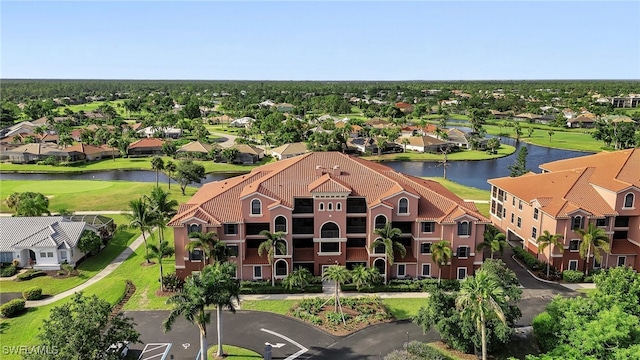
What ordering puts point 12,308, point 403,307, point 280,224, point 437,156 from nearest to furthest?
point 12,308, point 403,307, point 280,224, point 437,156

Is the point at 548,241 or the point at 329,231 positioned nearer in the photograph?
the point at 329,231

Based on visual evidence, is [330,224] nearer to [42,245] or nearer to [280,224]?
[280,224]

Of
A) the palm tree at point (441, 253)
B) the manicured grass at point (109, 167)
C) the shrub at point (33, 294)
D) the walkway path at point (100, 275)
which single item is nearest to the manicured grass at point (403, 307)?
the palm tree at point (441, 253)

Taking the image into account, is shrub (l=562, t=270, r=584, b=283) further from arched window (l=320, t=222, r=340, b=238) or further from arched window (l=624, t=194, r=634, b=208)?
arched window (l=320, t=222, r=340, b=238)

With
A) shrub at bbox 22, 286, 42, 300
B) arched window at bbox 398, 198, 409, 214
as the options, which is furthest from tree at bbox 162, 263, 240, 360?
arched window at bbox 398, 198, 409, 214

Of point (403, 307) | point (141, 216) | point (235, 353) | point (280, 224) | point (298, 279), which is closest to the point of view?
point (235, 353)

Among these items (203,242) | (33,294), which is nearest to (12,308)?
(33,294)

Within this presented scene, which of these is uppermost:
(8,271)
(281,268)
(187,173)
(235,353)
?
(187,173)

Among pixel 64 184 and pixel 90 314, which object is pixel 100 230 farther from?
pixel 64 184
